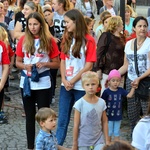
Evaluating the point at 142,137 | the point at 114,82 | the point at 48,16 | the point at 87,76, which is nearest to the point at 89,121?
the point at 87,76

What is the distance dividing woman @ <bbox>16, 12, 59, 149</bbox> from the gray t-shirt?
0.78 metres

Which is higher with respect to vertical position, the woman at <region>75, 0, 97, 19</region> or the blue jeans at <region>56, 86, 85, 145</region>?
the woman at <region>75, 0, 97, 19</region>

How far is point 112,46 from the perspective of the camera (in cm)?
770

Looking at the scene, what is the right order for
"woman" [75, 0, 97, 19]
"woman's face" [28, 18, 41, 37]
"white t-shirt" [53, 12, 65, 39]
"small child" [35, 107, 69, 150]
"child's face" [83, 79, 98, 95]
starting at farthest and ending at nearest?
1. "woman" [75, 0, 97, 19]
2. "white t-shirt" [53, 12, 65, 39]
3. "woman's face" [28, 18, 41, 37]
4. "child's face" [83, 79, 98, 95]
5. "small child" [35, 107, 69, 150]

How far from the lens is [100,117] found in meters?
5.92

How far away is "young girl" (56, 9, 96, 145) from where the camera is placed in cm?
622

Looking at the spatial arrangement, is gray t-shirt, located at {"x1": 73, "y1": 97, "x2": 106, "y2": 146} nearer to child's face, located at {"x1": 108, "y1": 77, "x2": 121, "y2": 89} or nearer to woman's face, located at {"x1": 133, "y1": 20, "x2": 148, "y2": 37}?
child's face, located at {"x1": 108, "y1": 77, "x2": 121, "y2": 89}

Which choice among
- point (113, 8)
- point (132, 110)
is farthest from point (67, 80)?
point (113, 8)

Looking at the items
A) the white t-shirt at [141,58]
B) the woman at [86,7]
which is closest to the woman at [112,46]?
the white t-shirt at [141,58]

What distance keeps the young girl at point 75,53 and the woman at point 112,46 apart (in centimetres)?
137

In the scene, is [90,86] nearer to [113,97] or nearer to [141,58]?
[113,97]

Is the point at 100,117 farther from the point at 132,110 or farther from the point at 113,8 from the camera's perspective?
the point at 113,8

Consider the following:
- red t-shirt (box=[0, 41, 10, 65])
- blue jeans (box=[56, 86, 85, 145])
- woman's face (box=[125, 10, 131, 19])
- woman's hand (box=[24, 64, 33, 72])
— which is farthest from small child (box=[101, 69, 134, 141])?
woman's face (box=[125, 10, 131, 19])

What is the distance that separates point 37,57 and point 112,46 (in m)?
1.64
